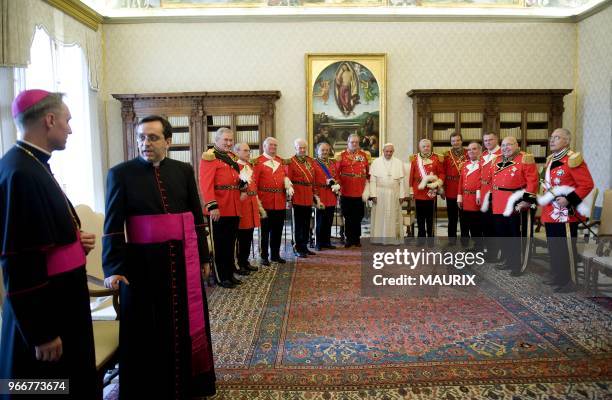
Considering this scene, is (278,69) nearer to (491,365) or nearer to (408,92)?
(408,92)

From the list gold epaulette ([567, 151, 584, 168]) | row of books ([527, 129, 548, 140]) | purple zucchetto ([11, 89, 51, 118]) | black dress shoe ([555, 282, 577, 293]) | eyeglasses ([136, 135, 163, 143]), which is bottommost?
black dress shoe ([555, 282, 577, 293])

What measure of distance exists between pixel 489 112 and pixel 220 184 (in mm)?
7160

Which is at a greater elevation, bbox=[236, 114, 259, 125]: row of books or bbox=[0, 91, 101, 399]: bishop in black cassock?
bbox=[236, 114, 259, 125]: row of books

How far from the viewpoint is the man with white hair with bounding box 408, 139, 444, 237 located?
689 cm

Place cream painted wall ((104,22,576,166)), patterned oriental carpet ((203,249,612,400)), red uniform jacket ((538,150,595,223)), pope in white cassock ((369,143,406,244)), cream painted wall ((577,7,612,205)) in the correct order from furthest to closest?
cream painted wall ((104,22,576,166))
cream painted wall ((577,7,612,205))
pope in white cassock ((369,143,406,244))
red uniform jacket ((538,150,595,223))
patterned oriental carpet ((203,249,612,400))

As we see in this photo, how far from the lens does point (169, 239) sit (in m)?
2.41

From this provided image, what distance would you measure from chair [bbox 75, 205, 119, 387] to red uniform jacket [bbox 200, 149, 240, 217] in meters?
1.63

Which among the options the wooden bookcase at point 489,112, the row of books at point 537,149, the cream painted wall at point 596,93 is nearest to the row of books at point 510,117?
the wooden bookcase at point 489,112

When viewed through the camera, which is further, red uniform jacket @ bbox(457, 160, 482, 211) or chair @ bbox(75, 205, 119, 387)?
red uniform jacket @ bbox(457, 160, 482, 211)

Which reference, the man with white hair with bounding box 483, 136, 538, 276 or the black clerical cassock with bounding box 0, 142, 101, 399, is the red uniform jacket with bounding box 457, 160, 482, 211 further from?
the black clerical cassock with bounding box 0, 142, 101, 399

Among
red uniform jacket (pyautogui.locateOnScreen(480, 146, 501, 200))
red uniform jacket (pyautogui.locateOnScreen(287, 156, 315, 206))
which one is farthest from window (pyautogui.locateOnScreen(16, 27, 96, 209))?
→ red uniform jacket (pyautogui.locateOnScreen(480, 146, 501, 200))

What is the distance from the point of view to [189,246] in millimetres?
2490

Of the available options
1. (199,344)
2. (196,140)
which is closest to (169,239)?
(199,344)

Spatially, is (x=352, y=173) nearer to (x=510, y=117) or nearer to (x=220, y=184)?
(x=220, y=184)
